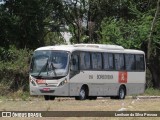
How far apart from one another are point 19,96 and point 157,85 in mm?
20361

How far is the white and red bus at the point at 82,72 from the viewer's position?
2814cm

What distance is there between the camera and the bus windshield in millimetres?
28094

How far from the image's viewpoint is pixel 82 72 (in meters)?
29.2

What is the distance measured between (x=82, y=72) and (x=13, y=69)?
12.2m

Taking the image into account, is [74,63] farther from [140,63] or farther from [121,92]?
[140,63]

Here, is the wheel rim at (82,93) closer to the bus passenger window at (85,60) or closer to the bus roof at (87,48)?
the bus passenger window at (85,60)

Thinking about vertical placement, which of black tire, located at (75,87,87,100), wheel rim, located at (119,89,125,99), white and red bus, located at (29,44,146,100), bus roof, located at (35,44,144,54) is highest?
bus roof, located at (35,44,144,54)

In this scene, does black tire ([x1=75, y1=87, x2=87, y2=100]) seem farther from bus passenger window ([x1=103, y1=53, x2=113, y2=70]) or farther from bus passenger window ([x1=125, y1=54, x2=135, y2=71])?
bus passenger window ([x1=125, y1=54, x2=135, y2=71])

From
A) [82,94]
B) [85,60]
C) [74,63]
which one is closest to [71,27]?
[85,60]

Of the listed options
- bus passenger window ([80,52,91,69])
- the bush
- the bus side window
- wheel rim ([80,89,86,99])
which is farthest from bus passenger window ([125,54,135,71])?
the bush

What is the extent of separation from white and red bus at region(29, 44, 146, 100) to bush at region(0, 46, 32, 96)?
4642 mm

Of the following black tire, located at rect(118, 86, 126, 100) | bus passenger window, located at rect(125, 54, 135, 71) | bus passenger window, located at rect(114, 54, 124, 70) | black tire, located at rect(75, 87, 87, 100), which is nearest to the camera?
black tire, located at rect(75, 87, 87, 100)

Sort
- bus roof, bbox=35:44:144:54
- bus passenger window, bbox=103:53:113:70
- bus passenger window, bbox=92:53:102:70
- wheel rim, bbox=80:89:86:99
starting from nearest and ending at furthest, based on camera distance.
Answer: bus roof, bbox=35:44:144:54
wheel rim, bbox=80:89:86:99
bus passenger window, bbox=92:53:102:70
bus passenger window, bbox=103:53:113:70

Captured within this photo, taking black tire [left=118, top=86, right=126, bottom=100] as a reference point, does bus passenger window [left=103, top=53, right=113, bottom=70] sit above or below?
above
